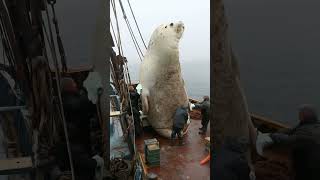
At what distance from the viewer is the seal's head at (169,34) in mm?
8281

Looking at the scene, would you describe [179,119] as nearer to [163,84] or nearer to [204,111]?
[204,111]

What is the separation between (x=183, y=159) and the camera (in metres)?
6.73

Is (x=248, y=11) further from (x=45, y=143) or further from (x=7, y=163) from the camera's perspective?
(x=7, y=163)

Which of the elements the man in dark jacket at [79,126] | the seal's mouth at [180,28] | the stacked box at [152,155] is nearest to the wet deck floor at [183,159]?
the stacked box at [152,155]

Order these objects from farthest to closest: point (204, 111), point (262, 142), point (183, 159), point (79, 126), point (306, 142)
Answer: point (204, 111), point (183, 159), point (79, 126), point (262, 142), point (306, 142)

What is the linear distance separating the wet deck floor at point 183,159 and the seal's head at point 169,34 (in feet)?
7.13

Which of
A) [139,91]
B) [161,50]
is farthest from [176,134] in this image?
[161,50]

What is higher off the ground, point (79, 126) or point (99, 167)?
point (79, 126)

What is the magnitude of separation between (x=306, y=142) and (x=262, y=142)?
390mm

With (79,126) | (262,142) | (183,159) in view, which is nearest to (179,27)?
(183,159)

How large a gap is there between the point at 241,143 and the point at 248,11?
1.23m

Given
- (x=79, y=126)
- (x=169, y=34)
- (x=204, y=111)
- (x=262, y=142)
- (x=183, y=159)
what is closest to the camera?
(x=262, y=142)

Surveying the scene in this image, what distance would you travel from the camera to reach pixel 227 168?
130 inches

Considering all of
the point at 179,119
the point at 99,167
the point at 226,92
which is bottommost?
the point at 179,119
